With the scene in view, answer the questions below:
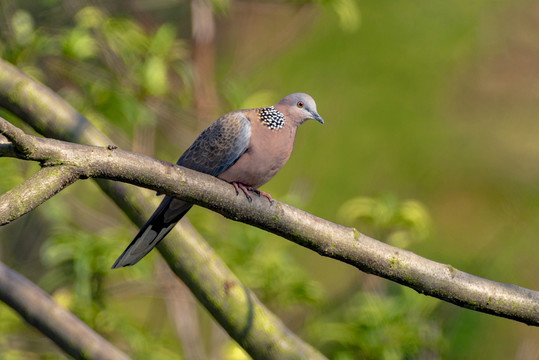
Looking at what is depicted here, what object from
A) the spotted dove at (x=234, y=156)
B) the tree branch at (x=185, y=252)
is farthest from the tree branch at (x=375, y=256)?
the tree branch at (x=185, y=252)

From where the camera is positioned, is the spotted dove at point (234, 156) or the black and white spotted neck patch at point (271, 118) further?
the black and white spotted neck patch at point (271, 118)

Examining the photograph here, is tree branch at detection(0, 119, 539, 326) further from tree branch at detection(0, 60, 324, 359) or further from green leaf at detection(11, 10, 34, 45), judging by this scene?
green leaf at detection(11, 10, 34, 45)

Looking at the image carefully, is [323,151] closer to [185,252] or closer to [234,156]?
[234,156]

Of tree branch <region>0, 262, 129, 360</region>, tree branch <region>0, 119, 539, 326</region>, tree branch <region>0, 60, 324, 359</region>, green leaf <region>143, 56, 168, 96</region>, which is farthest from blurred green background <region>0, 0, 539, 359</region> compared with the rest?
tree branch <region>0, 119, 539, 326</region>

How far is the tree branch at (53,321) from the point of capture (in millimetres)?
2975

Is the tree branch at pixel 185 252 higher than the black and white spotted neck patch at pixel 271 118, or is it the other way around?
the black and white spotted neck patch at pixel 271 118

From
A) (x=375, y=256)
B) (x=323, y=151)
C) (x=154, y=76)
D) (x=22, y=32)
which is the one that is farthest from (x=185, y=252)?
(x=323, y=151)

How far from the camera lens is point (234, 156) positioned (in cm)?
292

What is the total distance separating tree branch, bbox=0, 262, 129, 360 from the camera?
297 cm

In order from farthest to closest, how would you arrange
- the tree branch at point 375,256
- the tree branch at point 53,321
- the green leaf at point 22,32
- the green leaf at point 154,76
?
the green leaf at point 154,76 → the green leaf at point 22,32 → the tree branch at point 53,321 → the tree branch at point 375,256

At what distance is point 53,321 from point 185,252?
0.74 metres

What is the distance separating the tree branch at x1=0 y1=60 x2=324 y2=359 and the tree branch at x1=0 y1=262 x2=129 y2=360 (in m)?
0.56

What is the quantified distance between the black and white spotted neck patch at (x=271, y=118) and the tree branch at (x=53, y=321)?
1355 mm

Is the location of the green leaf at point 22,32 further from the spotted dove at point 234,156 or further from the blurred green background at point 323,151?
the spotted dove at point 234,156
